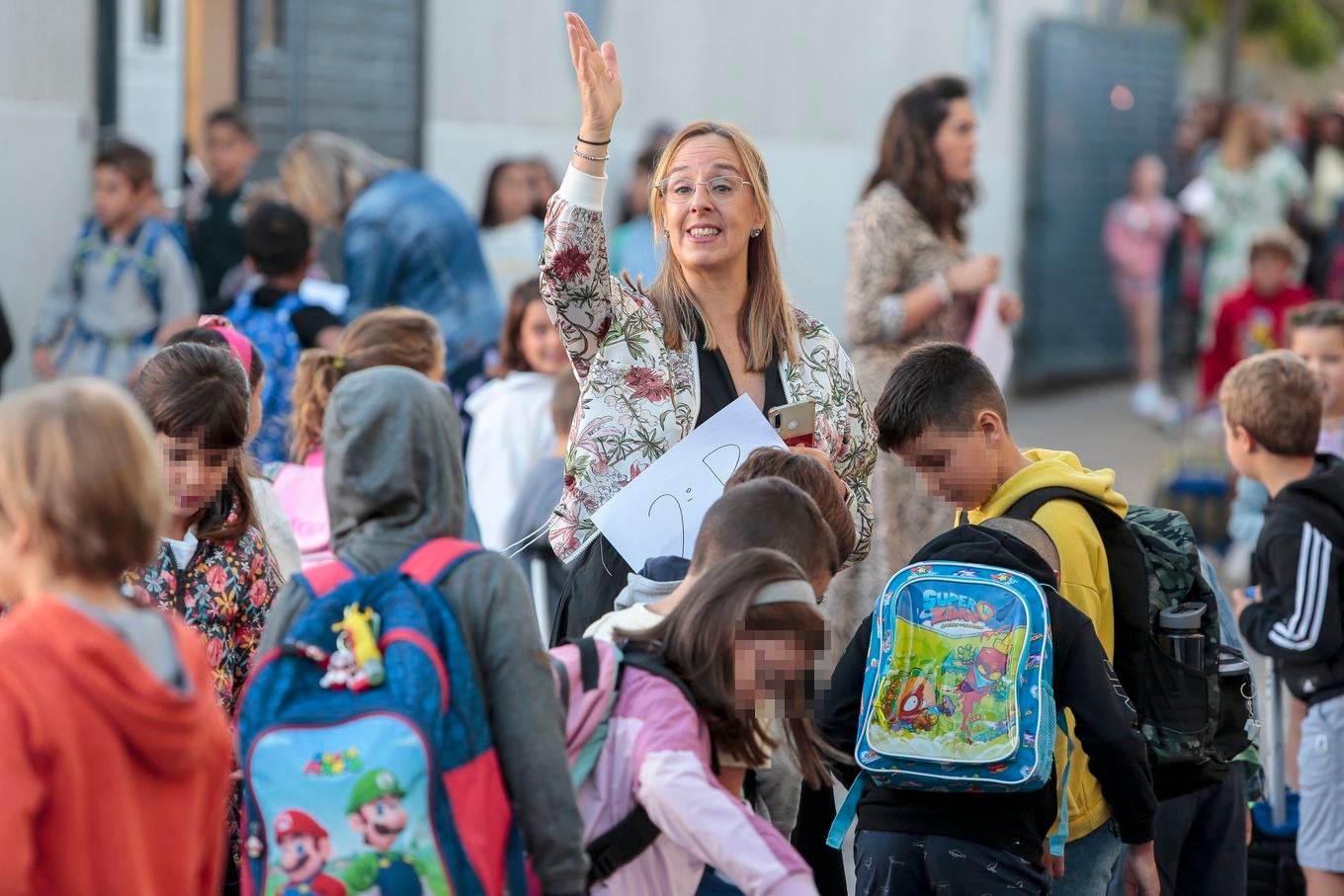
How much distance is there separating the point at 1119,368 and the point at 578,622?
14.3 metres

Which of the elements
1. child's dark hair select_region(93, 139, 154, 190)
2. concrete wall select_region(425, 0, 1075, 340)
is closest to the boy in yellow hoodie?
child's dark hair select_region(93, 139, 154, 190)

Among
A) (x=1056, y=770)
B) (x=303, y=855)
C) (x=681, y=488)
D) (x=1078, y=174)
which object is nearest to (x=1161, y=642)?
(x=1056, y=770)

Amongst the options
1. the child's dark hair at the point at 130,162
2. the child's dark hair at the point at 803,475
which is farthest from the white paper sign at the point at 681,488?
the child's dark hair at the point at 130,162

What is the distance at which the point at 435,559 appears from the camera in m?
2.59

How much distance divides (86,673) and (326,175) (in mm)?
5137

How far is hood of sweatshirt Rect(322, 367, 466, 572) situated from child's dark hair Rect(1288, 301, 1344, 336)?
3.84 metres

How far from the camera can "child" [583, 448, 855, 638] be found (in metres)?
2.88

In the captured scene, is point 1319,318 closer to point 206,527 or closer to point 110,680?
point 206,527

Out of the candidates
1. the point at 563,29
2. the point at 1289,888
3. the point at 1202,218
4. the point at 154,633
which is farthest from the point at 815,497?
the point at 1202,218

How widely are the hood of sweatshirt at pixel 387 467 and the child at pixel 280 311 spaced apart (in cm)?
340

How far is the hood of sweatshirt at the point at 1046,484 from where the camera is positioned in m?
3.43

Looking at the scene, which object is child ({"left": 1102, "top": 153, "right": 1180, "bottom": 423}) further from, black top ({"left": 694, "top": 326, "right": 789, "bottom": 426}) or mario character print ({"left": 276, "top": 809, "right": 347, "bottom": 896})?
mario character print ({"left": 276, "top": 809, "right": 347, "bottom": 896})

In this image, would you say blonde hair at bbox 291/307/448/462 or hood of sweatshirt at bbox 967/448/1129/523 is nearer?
hood of sweatshirt at bbox 967/448/1129/523

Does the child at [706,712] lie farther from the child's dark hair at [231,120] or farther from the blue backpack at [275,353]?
the child's dark hair at [231,120]
